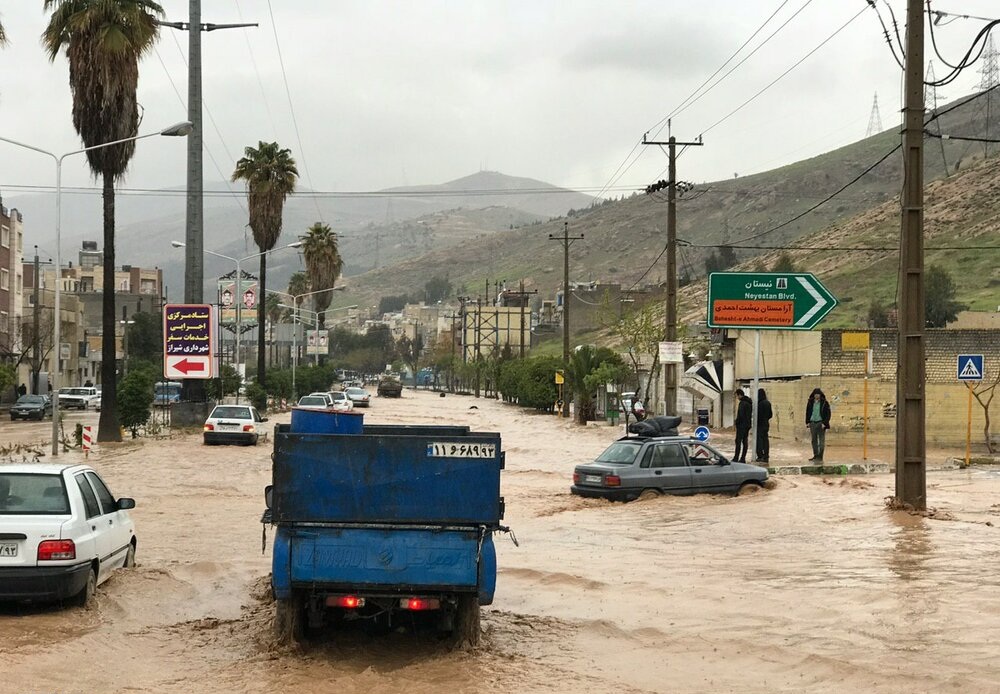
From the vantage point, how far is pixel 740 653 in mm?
11141

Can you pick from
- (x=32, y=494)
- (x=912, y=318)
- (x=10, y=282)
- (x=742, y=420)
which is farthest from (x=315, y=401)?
(x=32, y=494)

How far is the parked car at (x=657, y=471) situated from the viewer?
73.8 feet

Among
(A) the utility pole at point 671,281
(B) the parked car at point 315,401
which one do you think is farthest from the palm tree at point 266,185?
(A) the utility pole at point 671,281

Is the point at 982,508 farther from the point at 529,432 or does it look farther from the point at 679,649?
the point at 529,432

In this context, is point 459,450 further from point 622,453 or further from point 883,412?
point 883,412

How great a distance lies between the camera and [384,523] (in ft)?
33.7

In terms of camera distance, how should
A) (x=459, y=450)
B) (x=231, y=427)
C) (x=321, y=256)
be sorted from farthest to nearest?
(x=321, y=256) < (x=231, y=427) < (x=459, y=450)

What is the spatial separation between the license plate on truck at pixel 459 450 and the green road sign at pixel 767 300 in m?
19.1

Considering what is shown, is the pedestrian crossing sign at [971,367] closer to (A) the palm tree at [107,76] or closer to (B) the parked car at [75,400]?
(A) the palm tree at [107,76]

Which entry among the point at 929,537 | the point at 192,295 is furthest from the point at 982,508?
the point at 192,295

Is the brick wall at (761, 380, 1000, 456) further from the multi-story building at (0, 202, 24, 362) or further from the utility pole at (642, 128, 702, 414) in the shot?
the multi-story building at (0, 202, 24, 362)

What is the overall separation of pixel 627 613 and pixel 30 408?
55.6m

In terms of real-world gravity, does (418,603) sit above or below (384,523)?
below

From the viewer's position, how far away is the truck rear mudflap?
1003 centimetres
